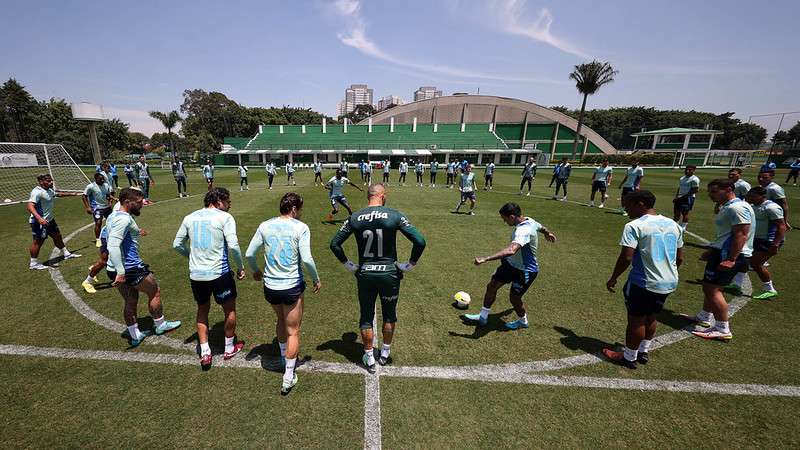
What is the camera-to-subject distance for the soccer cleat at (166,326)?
4997 mm

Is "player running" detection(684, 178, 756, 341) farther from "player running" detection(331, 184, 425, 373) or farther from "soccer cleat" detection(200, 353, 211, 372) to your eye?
"soccer cleat" detection(200, 353, 211, 372)

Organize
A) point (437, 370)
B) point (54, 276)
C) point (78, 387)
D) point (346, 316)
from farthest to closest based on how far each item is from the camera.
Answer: point (54, 276)
point (346, 316)
point (437, 370)
point (78, 387)

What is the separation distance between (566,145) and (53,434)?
3595 inches

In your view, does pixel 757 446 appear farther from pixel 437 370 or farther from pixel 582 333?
pixel 437 370

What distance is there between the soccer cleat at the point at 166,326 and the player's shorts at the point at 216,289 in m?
1.57

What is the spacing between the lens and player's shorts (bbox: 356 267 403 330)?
3836 mm

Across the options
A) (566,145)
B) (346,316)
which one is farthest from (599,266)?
(566,145)

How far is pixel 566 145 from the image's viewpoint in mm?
78750

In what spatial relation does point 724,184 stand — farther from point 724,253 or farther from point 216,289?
point 216,289

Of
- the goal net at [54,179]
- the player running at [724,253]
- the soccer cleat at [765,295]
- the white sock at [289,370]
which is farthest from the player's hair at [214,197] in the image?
the goal net at [54,179]

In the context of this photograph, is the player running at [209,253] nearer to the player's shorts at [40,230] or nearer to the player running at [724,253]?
the player's shorts at [40,230]

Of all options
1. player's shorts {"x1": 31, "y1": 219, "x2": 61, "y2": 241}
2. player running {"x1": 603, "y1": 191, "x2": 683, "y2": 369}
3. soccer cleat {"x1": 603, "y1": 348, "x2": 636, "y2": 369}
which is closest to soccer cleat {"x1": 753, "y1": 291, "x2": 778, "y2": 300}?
player running {"x1": 603, "y1": 191, "x2": 683, "y2": 369}

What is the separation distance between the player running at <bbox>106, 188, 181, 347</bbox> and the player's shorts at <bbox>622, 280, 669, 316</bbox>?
6.87m

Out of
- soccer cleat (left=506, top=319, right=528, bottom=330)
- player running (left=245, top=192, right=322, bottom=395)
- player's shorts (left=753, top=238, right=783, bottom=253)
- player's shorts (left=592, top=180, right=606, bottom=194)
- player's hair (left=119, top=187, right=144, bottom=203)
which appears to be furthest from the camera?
player's shorts (left=592, top=180, right=606, bottom=194)
